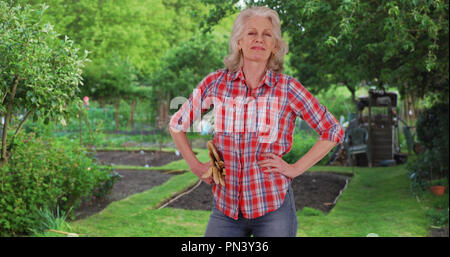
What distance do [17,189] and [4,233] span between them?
1.23 ft

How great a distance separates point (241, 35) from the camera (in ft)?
5.55

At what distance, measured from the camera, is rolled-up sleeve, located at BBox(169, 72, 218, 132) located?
1.68m

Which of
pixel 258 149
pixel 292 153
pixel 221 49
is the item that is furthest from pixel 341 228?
pixel 221 49

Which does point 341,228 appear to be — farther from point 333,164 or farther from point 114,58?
point 333,164

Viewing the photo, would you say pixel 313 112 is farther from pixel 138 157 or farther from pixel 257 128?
pixel 138 157

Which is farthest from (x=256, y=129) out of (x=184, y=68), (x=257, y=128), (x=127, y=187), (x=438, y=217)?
(x=184, y=68)

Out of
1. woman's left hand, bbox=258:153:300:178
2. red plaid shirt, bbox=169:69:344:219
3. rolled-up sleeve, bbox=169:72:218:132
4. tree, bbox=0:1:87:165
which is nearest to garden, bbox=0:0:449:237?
tree, bbox=0:1:87:165

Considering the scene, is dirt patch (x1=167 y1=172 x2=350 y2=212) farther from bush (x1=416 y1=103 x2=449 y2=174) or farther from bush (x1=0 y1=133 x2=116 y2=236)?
bush (x1=416 y1=103 x2=449 y2=174)

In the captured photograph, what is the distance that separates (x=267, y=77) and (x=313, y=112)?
0.20 metres

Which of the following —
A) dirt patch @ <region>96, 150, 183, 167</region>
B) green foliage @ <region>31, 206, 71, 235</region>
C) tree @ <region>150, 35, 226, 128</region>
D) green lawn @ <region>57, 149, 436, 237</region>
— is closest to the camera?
green foliage @ <region>31, 206, 71, 235</region>

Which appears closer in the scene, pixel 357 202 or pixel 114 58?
pixel 114 58

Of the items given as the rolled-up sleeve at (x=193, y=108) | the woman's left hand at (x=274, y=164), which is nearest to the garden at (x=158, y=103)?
the rolled-up sleeve at (x=193, y=108)

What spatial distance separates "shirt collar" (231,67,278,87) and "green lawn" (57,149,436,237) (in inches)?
112
